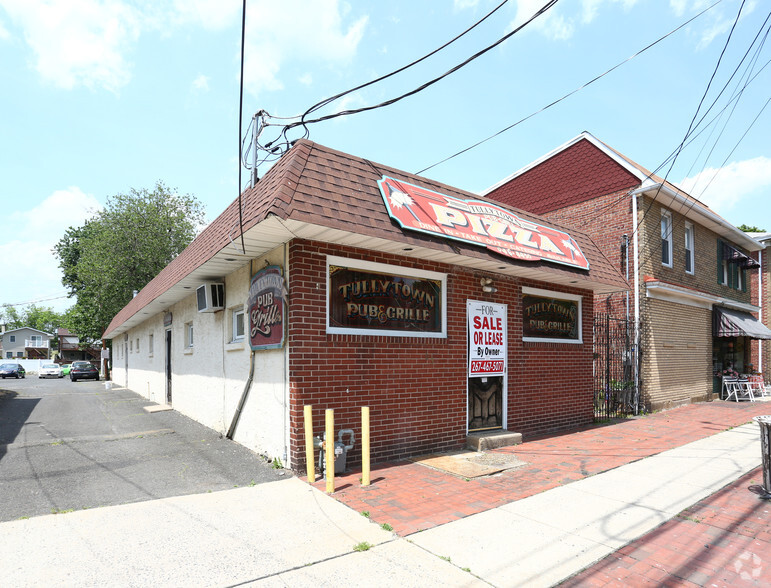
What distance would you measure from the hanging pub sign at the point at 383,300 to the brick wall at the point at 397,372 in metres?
0.13

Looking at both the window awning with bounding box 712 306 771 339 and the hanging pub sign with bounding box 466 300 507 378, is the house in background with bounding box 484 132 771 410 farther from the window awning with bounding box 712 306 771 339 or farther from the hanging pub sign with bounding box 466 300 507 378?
Result: the hanging pub sign with bounding box 466 300 507 378

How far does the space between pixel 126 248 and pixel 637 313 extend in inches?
1342

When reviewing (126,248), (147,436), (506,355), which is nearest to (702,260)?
(506,355)

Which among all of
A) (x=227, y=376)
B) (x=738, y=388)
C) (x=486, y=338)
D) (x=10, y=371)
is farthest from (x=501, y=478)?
(x=10, y=371)

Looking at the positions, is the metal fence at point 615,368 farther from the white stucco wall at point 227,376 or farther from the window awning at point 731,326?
the white stucco wall at point 227,376

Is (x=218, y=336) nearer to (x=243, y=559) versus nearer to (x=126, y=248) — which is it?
(x=243, y=559)

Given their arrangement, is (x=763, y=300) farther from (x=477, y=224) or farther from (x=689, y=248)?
(x=477, y=224)

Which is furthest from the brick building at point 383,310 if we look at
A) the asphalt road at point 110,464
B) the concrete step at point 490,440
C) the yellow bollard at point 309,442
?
the asphalt road at point 110,464

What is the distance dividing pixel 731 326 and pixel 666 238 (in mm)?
→ 4954

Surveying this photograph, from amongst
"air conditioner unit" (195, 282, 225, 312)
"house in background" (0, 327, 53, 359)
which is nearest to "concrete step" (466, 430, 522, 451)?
"air conditioner unit" (195, 282, 225, 312)

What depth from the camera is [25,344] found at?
8362 centimetres

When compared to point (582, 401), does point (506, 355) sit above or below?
above

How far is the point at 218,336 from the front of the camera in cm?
934

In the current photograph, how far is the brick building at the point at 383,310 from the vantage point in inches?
245
